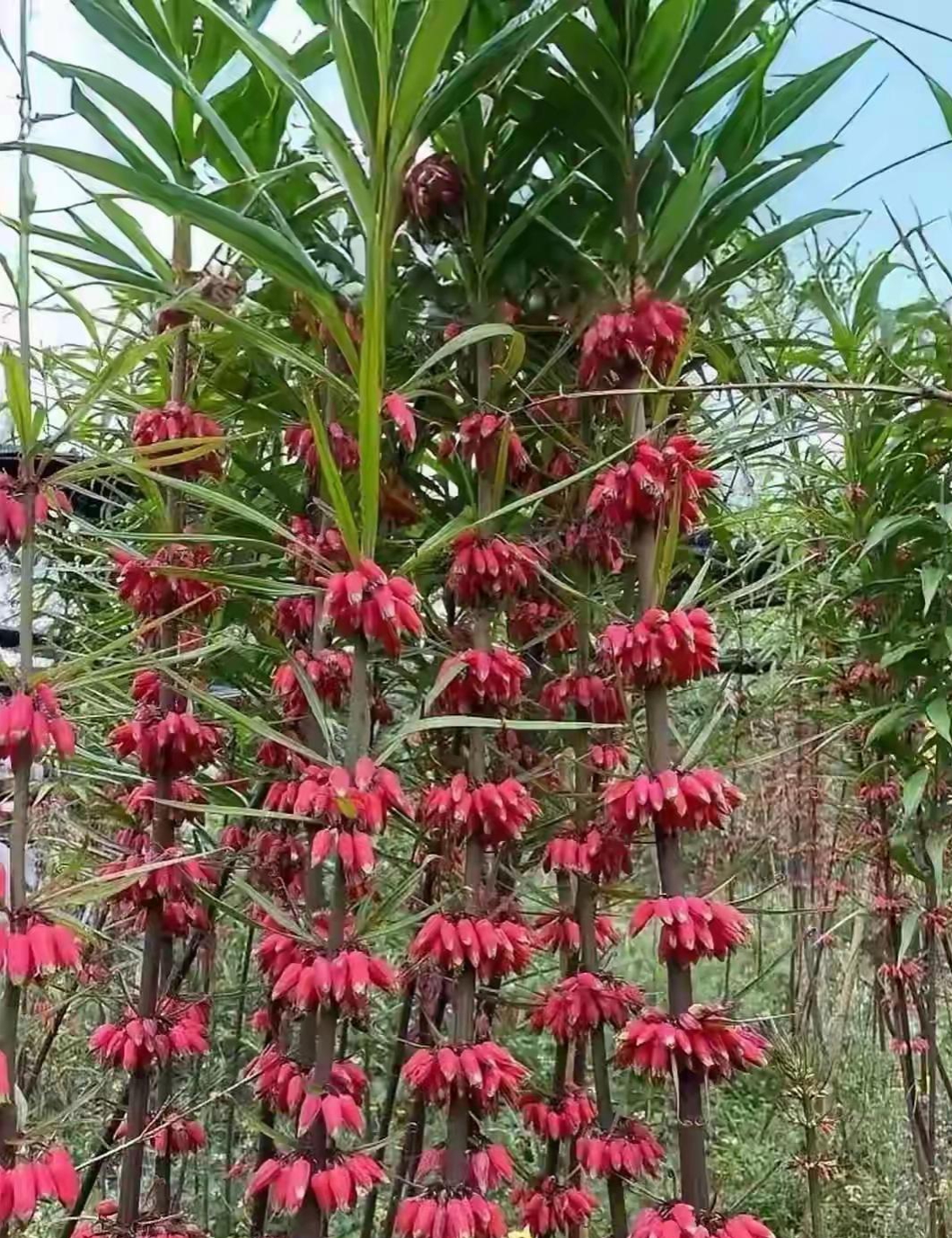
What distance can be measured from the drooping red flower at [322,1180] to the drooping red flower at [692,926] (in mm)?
285

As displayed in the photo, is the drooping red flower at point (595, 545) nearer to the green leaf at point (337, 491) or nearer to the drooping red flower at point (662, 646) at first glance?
the drooping red flower at point (662, 646)

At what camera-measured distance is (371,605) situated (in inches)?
30.5

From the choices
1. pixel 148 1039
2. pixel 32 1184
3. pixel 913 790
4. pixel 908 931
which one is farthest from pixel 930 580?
pixel 32 1184

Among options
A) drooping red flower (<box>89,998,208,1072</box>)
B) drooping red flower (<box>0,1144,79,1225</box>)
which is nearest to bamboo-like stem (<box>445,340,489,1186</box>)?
drooping red flower (<box>89,998,208,1072</box>)

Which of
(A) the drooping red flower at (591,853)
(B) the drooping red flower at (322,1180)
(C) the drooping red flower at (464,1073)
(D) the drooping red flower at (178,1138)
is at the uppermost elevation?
(A) the drooping red flower at (591,853)

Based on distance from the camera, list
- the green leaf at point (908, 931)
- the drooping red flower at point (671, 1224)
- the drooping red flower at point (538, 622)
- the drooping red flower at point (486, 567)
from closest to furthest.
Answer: the drooping red flower at point (671, 1224), the drooping red flower at point (486, 567), the drooping red flower at point (538, 622), the green leaf at point (908, 931)

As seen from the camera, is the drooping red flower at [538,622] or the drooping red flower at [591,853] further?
the drooping red flower at [538,622]

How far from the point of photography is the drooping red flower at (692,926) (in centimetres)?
93

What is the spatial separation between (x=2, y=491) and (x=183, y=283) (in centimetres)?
39

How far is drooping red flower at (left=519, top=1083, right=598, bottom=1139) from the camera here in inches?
43.3

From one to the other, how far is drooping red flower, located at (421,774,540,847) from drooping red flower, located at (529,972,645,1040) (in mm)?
198

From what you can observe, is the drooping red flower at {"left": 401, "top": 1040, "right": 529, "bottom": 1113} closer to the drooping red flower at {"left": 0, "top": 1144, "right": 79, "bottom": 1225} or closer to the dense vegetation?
the dense vegetation

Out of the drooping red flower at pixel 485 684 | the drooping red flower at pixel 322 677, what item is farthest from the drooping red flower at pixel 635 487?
the drooping red flower at pixel 322 677

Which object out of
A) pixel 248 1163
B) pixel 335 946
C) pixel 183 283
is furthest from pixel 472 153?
pixel 248 1163
